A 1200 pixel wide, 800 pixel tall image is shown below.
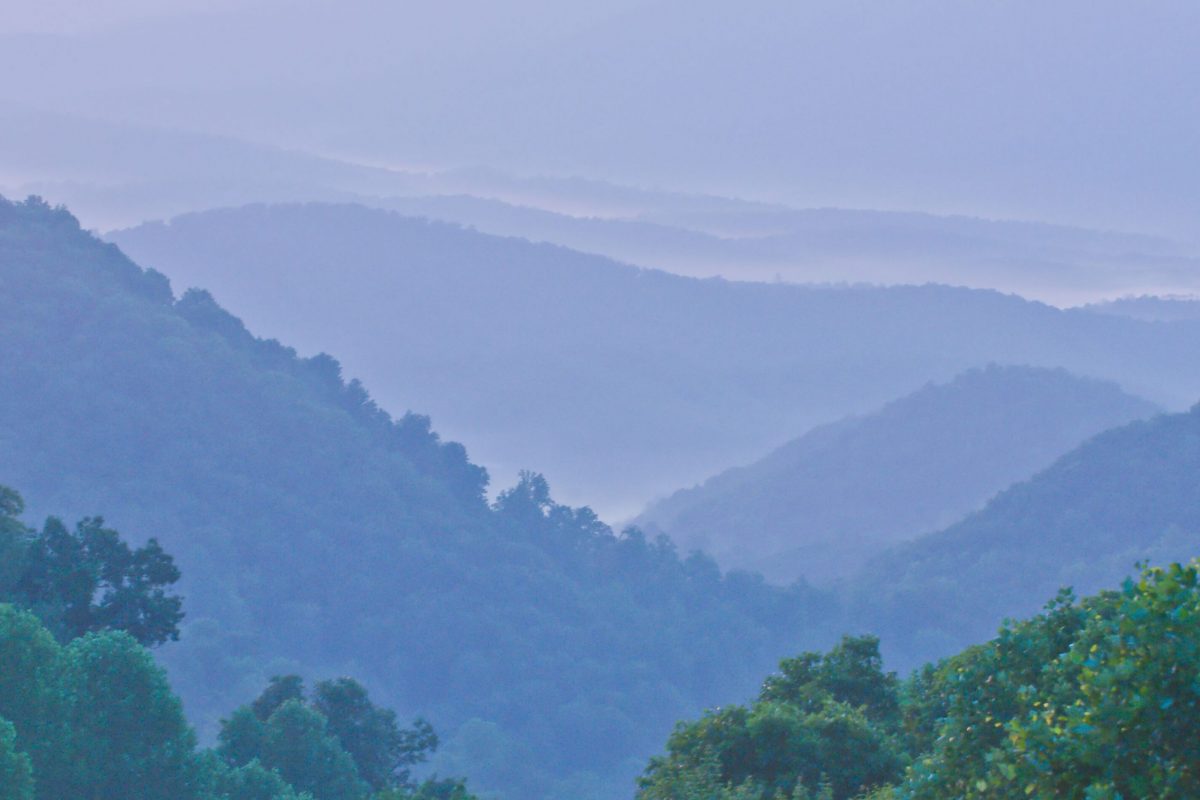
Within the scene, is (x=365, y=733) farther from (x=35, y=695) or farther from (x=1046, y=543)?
(x=1046, y=543)

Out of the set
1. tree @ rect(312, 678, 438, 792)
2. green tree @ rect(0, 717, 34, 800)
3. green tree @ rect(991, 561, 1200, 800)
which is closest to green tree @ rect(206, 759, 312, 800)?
green tree @ rect(0, 717, 34, 800)

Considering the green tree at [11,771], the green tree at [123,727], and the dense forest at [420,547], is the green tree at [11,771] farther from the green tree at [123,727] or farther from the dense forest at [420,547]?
the dense forest at [420,547]

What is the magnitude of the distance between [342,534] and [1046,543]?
61930 millimetres

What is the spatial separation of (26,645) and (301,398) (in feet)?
388

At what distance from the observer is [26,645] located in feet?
80.3

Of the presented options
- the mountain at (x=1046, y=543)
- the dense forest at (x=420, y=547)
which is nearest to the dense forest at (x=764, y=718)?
the dense forest at (x=420, y=547)

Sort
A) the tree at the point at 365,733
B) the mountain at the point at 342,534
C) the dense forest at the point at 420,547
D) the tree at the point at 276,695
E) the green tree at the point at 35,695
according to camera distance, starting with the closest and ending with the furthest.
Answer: the green tree at the point at 35,695
the tree at the point at 276,695
the tree at the point at 365,733
the dense forest at the point at 420,547
the mountain at the point at 342,534

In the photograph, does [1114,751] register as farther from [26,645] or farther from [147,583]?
[147,583]

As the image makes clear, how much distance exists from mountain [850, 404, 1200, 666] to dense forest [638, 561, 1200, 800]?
10774 cm

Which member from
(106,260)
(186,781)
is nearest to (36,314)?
(106,260)

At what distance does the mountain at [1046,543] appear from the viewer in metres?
132

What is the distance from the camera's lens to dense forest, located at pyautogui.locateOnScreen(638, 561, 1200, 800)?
27.5 ft

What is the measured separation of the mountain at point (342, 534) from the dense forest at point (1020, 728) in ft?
266

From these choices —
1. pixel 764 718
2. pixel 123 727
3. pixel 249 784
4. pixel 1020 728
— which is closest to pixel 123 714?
pixel 123 727
